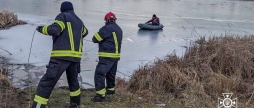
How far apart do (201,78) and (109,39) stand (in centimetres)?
200

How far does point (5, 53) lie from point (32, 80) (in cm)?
275

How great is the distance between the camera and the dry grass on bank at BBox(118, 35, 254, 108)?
5969 mm

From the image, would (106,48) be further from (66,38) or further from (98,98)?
(66,38)

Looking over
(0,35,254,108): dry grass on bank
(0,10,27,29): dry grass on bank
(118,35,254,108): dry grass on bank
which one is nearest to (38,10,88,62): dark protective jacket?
(0,35,254,108): dry grass on bank

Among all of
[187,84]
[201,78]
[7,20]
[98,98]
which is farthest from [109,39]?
[7,20]

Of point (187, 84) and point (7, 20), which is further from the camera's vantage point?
point (7, 20)

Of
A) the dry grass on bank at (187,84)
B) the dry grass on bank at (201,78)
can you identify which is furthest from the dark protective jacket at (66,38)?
A: the dry grass on bank at (201,78)

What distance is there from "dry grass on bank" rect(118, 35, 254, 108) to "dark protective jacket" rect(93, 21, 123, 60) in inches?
36.0

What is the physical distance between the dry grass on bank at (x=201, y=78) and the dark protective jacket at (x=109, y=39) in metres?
0.91

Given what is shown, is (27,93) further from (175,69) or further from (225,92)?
(225,92)

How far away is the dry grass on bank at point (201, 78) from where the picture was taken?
5.97 meters

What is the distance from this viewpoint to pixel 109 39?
589 centimetres

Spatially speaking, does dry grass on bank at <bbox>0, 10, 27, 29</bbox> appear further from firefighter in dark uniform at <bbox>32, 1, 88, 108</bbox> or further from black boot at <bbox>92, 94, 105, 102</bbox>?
firefighter in dark uniform at <bbox>32, 1, 88, 108</bbox>

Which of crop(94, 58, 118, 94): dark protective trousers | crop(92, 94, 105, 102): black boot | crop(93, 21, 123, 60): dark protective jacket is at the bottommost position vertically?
crop(92, 94, 105, 102): black boot
